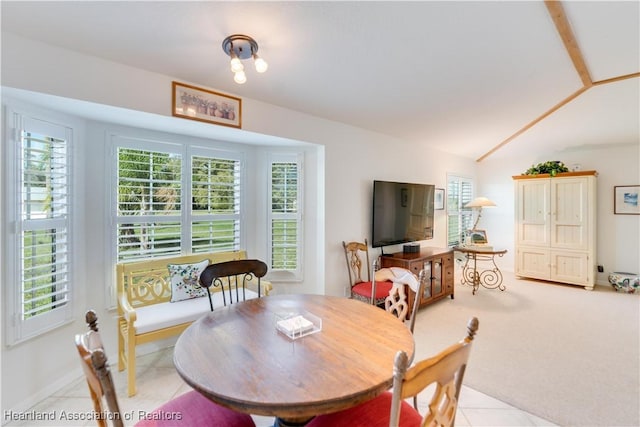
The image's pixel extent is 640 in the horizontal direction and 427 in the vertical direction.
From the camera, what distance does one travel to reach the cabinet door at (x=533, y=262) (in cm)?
504

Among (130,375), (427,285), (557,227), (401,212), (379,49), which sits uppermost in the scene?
(379,49)

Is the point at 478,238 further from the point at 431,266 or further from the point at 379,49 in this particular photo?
the point at 379,49

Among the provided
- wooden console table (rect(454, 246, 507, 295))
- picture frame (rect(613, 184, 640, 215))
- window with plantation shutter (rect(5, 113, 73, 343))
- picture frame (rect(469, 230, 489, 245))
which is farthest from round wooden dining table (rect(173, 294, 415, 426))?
picture frame (rect(613, 184, 640, 215))

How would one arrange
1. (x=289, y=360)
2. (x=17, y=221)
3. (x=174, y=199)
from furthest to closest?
(x=174, y=199) < (x=17, y=221) < (x=289, y=360)

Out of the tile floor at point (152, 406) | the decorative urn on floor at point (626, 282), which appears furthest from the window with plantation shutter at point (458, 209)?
the tile floor at point (152, 406)

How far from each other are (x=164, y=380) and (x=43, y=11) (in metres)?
2.54

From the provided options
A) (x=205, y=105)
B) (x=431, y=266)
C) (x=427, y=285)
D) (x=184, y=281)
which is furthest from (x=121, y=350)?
(x=431, y=266)

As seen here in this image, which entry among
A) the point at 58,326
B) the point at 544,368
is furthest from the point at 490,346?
the point at 58,326

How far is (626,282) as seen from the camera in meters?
4.48

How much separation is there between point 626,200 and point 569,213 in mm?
862

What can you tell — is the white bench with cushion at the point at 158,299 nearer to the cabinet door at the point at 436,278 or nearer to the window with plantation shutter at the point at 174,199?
the window with plantation shutter at the point at 174,199

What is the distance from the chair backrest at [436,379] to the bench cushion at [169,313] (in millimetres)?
2018

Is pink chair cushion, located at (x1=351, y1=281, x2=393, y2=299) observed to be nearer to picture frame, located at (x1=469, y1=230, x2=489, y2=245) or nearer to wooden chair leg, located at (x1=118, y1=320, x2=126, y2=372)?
Result: wooden chair leg, located at (x1=118, y1=320, x2=126, y2=372)

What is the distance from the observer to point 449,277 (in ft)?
13.7
